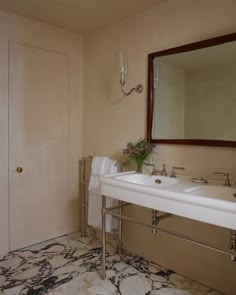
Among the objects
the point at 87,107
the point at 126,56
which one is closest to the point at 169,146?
the point at 126,56

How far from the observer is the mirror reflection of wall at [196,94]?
1.94 m

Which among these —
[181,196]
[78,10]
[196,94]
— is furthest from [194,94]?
[78,10]

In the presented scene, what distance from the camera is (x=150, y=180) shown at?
7.44 ft

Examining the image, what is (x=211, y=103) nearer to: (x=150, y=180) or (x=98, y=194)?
(x=150, y=180)

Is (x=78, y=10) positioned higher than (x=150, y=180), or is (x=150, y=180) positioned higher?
(x=78, y=10)

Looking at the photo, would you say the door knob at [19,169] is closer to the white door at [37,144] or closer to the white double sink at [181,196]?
the white door at [37,144]

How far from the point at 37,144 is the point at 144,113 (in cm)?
116

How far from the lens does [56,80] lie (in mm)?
2922

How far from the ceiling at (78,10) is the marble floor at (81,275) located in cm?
226

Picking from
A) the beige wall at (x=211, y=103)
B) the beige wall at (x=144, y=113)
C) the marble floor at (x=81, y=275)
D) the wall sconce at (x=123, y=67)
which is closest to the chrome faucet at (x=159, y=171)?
the beige wall at (x=144, y=113)

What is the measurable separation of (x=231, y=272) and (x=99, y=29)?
254cm

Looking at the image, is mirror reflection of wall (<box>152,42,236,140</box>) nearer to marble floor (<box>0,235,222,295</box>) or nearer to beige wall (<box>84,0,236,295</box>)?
beige wall (<box>84,0,236,295</box>)

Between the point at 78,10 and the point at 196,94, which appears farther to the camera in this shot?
the point at 78,10

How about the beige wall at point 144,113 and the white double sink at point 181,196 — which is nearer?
the white double sink at point 181,196
